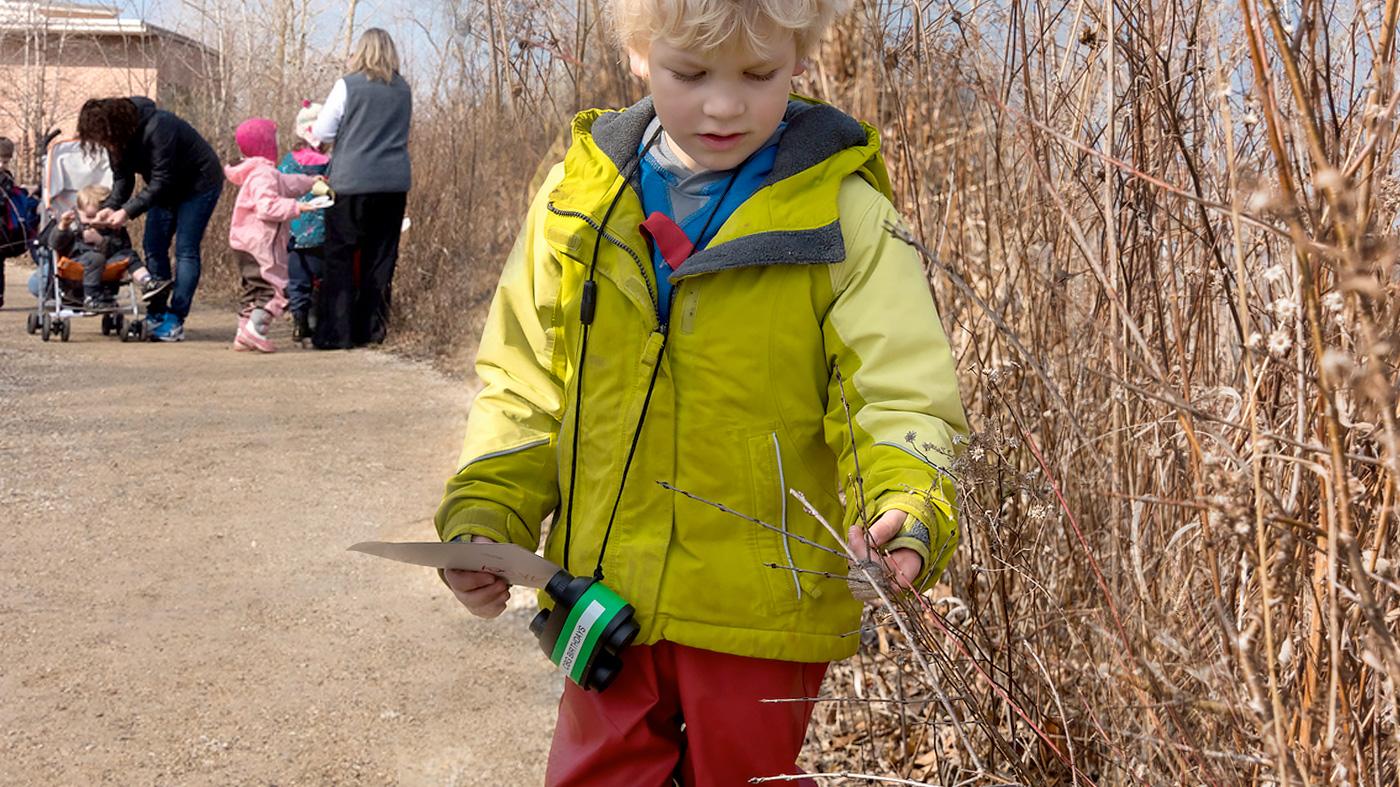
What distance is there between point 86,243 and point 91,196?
0.92ft

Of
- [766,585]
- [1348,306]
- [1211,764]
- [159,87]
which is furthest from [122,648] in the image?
[159,87]

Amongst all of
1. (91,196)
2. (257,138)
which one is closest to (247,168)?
(257,138)

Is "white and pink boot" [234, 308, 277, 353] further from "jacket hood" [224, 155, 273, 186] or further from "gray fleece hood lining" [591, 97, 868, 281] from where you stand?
"gray fleece hood lining" [591, 97, 868, 281]

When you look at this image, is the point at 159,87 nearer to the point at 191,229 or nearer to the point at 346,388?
the point at 191,229

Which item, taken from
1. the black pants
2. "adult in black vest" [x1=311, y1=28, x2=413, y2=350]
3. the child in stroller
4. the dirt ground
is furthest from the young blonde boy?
the child in stroller

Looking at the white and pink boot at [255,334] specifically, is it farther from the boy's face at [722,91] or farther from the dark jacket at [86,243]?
the boy's face at [722,91]

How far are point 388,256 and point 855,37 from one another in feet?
18.4

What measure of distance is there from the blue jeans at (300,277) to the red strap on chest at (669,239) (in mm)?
7223

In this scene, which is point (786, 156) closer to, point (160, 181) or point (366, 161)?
point (366, 161)

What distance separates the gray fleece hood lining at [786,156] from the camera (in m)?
2.00

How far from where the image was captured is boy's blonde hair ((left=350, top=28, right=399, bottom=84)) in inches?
332

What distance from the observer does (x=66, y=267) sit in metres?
9.02

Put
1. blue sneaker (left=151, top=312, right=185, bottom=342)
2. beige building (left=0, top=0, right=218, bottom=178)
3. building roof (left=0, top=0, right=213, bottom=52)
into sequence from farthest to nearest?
building roof (left=0, top=0, right=213, bottom=52) → beige building (left=0, top=0, right=218, bottom=178) → blue sneaker (left=151, top=312, right=185, bottom=342)

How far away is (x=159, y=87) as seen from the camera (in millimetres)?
17641
